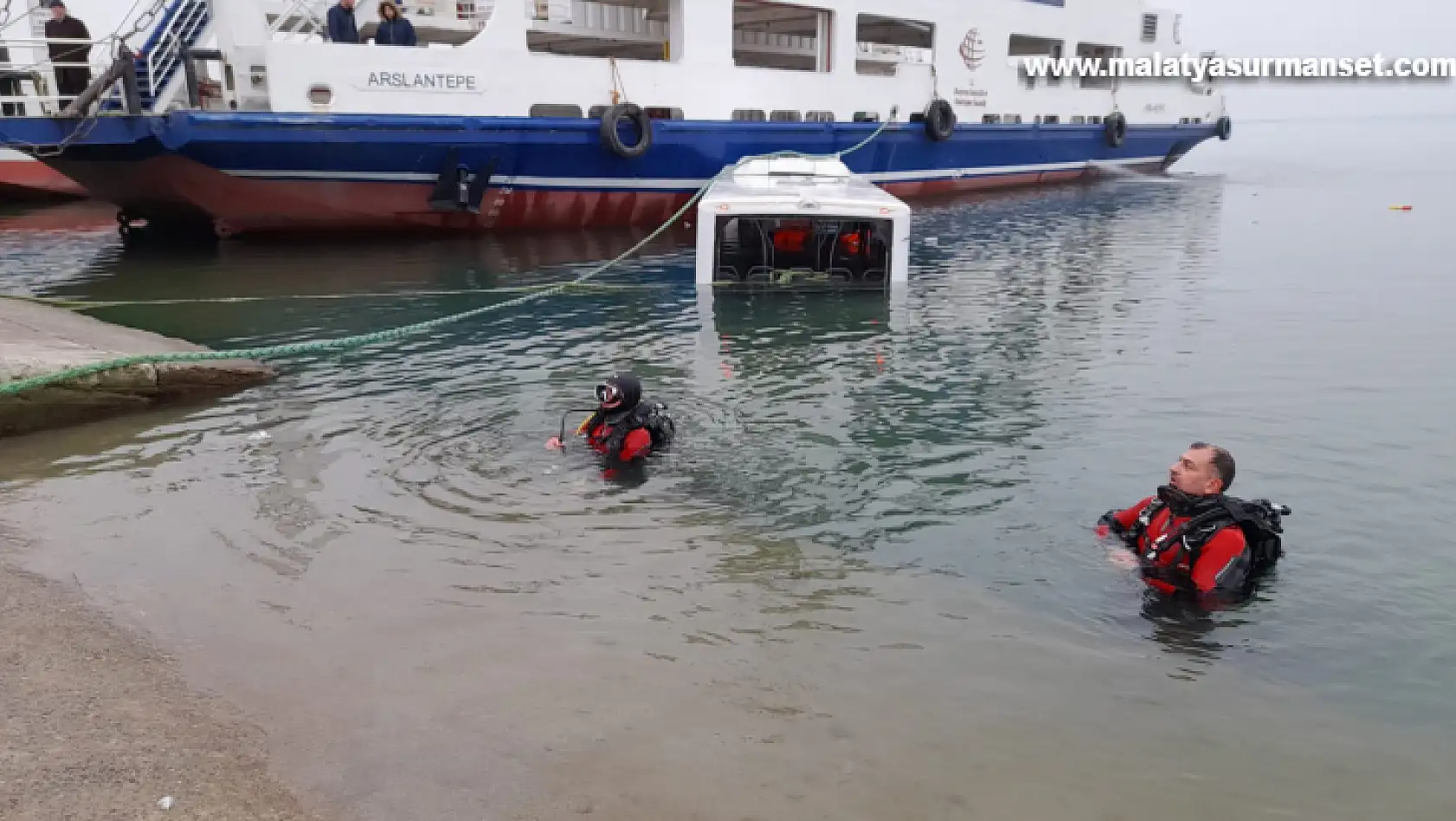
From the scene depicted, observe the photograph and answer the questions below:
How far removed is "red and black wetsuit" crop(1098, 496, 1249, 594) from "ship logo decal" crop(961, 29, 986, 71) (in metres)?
22.1

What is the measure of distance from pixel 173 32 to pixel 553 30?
6239 mm

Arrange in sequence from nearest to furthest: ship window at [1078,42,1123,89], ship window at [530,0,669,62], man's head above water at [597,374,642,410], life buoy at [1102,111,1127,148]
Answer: man's head above water at [597,374,642,410], ship window at [530,0,669,62], ship window at [1078,42,1123,89], life buoy at [1102,111,1127,148]

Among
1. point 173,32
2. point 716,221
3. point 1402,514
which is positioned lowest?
point 1402,514

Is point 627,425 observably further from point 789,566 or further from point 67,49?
point 67,49

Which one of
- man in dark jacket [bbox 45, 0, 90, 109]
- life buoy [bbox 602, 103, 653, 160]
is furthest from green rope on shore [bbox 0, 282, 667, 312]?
life buoy [bbox 602, 103, 653, 160]

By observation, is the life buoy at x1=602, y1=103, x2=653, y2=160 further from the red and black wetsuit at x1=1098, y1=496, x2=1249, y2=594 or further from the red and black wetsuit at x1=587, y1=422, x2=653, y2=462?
the red and black wetsuit at x1=1098, y1=496, x2=1249, y2=594

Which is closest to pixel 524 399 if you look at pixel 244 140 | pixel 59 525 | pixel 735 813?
pixel 59 525

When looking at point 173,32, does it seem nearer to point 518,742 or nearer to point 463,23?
point 463,23

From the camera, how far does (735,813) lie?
3312mm

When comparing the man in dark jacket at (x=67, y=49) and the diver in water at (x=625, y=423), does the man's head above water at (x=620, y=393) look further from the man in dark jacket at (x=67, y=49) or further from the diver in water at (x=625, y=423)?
the man in dark jacket at (x=67, y=49)

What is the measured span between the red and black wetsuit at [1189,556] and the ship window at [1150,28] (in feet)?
103

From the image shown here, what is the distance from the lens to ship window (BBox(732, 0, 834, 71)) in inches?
847

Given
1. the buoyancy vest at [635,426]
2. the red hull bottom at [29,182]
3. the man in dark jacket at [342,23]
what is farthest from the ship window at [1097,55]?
the buoyancy vest at [635,426]

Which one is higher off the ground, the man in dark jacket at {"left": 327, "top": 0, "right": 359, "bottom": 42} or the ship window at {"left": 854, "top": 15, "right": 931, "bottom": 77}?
the ship window at {"left": 854, "top": 15, "right": 931, "bottom": 77}
